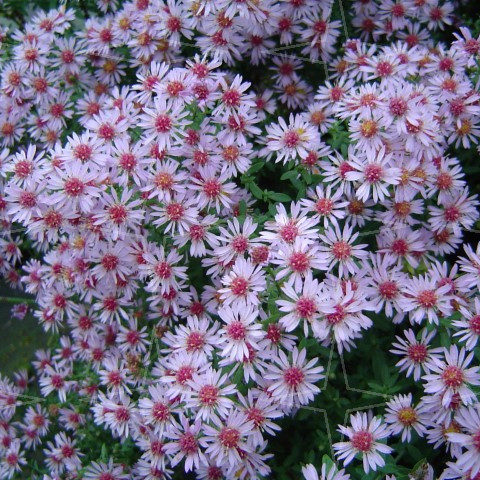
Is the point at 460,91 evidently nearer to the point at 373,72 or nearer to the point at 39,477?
the point at 373,72

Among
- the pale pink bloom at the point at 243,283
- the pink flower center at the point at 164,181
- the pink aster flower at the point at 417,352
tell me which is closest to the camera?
the pale pink bloom at the point at 243,283

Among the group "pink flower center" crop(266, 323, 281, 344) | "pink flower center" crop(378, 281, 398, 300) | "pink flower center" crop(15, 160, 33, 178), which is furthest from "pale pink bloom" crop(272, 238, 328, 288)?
"pink flower center" crop(15, 160, 33, 178)

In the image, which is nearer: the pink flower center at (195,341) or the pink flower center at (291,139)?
the pink flower center at (195,341)

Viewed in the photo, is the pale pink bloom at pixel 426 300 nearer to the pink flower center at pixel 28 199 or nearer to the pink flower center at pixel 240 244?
the pink flower center at pixel 240 244

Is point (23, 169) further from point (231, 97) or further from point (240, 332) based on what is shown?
point (240, 332)

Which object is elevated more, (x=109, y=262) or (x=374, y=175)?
(x=109, y=262)

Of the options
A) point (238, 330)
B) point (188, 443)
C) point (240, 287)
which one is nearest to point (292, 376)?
point (238, 330)

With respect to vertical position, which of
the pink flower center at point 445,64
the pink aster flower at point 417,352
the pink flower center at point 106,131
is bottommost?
the pink aster flower at point 417,352

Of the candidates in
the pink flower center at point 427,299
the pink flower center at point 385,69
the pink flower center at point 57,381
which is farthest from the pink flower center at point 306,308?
the pink flower center at point 57,381
